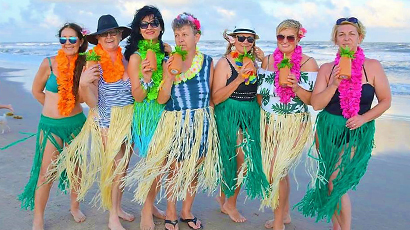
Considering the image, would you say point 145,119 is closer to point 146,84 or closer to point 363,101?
point 146,84

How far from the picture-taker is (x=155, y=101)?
3.02 meters

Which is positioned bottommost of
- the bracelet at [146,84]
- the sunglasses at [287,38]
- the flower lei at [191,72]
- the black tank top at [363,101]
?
the black tank top at [363,101]

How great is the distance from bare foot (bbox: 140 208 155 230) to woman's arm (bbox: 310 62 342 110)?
157 centimetres

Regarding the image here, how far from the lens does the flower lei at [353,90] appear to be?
8.35 feet

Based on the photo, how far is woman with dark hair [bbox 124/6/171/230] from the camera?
2.89 m

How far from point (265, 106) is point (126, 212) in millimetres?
1515

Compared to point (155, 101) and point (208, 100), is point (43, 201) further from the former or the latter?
point (208, 100)

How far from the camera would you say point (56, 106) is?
2959 mm

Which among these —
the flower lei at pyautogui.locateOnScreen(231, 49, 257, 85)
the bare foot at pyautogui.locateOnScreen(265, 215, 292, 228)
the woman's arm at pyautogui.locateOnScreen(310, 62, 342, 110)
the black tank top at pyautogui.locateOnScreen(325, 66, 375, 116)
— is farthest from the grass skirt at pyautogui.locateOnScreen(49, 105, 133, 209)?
the black tank top at pyautogui.locateOnScreen(325, 66, 375, 116)

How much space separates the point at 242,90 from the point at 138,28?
3.14 ft

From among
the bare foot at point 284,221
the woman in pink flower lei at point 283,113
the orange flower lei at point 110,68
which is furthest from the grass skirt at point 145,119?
the bare foot at point 284,221

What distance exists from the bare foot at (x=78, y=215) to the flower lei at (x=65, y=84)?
87cm

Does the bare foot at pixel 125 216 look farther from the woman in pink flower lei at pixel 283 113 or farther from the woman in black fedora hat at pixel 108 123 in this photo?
the woman in pink flower lei at pixel 283 113

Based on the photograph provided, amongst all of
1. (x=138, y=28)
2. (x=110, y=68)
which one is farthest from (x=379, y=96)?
(x=110, y=68)
